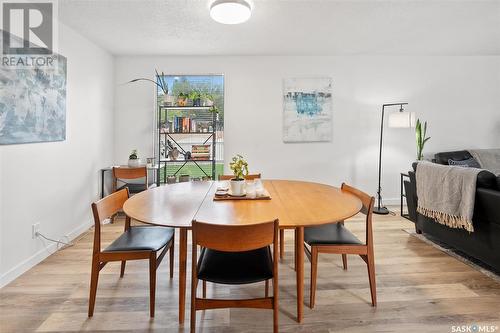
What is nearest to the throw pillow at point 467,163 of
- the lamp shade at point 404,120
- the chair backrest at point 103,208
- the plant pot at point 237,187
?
the lamp shade at point 404,120

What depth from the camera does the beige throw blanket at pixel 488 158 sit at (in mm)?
4043

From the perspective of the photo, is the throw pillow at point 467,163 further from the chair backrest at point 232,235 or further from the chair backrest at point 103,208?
the chair backrest at point 103,208

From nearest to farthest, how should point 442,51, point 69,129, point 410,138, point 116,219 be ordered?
point 69,129 → point 116,219 → point 442,51 → point 410,138

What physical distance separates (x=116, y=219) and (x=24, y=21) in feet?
7.93

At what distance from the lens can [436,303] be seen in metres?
1.88

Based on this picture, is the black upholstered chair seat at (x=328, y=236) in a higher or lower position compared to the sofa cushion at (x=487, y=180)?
lower

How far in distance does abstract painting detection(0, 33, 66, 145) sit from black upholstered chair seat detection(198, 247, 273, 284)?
186 cm

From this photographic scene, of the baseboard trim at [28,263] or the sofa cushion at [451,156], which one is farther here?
the sofa cushion at [451,156]

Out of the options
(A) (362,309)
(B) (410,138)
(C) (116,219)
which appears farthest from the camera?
(B) (410,138)

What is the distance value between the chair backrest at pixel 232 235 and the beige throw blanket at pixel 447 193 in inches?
75.7

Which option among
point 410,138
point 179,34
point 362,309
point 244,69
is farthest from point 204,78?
point 362,309

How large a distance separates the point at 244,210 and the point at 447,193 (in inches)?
77.6

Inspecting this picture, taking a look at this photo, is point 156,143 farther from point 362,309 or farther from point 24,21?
point 362,309

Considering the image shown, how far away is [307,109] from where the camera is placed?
434cm
